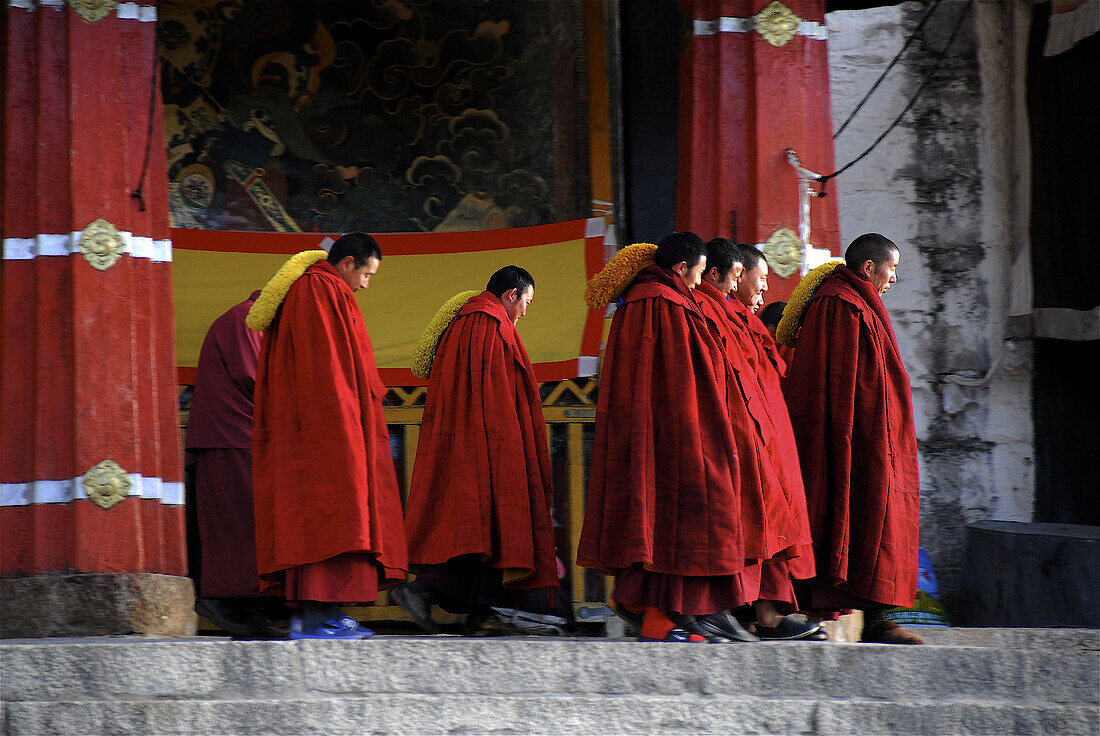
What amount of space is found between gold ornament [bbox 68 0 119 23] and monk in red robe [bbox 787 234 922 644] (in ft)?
10.2

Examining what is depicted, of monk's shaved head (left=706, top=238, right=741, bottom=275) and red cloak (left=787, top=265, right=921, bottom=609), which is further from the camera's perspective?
monk's shaved head (left=706, top=238, right=741, bottom=275)

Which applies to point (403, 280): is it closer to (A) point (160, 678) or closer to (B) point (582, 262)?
(B) point (582, 262)

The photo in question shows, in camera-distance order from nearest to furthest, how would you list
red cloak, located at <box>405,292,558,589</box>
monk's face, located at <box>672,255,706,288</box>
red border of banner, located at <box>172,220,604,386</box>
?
monk's face, located at <box>672,255,706,288</box>, red cloak, located at <box>405,292,558,589</box>, red border of banner, located at <box>172,220,604,386</box>

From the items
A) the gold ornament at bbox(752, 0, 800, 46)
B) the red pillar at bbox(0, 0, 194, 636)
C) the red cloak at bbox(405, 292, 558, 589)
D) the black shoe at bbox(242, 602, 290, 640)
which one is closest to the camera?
the red cloak at bbox(405, 292, 558, 589)

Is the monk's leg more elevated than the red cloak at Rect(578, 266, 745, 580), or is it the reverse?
the red cloak at Rect(578, 266, 745, 580)

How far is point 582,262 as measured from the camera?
6402 mm

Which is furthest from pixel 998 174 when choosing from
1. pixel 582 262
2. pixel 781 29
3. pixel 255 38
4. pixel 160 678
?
pixel 160 678

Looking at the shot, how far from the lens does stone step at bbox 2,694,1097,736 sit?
3328 millimetres

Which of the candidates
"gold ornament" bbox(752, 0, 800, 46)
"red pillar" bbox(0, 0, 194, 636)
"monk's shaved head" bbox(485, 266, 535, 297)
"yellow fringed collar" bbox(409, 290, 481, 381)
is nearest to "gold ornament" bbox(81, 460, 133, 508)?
"red pillar" bbox(0, 0, 194, 636)

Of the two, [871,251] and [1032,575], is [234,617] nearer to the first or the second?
[871,251]

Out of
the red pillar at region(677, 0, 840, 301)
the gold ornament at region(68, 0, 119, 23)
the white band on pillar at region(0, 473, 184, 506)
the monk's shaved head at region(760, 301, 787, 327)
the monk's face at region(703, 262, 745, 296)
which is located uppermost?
the gold ornament at region(68, 0, 119, 23)

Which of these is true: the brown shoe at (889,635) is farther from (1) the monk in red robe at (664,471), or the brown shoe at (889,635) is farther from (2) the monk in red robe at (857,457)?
(1) the monk in red robe at (664,471)

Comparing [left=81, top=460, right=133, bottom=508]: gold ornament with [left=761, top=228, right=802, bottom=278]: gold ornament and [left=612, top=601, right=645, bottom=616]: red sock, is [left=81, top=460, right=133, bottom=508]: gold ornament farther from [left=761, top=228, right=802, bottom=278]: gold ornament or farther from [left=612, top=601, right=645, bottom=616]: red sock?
[left=761, top=228, right=802, bottom=278]: gold ornament

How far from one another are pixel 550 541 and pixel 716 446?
0.87 metres
